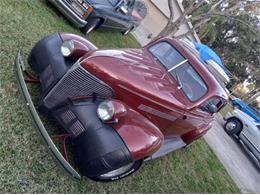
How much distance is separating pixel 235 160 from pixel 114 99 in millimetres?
6234

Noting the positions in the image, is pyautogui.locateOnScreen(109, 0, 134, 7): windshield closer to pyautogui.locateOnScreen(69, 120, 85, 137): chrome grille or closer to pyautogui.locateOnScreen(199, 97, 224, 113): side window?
pyautogui.locateOnScreen(199, 97, 224, 113): side window

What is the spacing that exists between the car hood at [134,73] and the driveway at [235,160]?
4.06 metres

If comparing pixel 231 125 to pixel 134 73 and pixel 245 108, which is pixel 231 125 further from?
pixel 134 73

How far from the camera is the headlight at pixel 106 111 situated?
3.94 m

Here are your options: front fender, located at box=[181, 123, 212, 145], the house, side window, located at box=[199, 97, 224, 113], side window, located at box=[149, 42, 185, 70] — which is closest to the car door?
front fender, located at box=[181, 123, 212, 145]

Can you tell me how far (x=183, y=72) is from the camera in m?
5.42

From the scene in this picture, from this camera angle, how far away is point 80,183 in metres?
4.26

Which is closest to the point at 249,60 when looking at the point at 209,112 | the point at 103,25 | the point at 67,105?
the point at 103,25

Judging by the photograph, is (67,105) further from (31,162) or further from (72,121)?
(31,162)

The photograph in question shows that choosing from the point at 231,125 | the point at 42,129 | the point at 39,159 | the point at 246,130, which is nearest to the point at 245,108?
the point at 231,125

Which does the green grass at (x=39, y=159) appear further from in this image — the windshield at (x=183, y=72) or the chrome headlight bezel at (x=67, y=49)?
the windshield at (x=183, y=72)

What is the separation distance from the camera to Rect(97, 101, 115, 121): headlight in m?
3.94

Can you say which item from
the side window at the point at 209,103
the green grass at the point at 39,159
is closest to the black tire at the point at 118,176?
the green grass at the point at 39,159

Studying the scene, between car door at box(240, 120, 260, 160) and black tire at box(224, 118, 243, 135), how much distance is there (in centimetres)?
25
